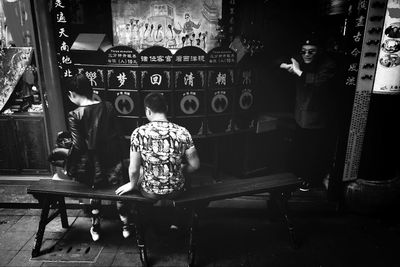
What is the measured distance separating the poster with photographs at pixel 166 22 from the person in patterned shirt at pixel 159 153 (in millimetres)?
3855

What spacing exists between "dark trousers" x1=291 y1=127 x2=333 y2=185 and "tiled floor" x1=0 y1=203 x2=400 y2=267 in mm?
847

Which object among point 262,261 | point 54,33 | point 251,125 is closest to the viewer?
point 262,261

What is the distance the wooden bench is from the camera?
4.29 metres

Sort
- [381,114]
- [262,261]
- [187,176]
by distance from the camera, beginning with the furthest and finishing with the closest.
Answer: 1. [381,114]
2. [187,176]
3. [262,261]

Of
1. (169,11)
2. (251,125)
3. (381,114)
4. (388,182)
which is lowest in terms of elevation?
(388,182)

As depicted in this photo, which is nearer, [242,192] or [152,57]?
[242,192]

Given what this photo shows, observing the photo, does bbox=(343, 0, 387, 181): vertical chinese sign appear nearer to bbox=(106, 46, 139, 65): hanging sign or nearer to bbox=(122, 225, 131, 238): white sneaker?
bbox=(106, 46, 139, 65): hanging sign

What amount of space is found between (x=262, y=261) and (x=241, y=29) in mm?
5222

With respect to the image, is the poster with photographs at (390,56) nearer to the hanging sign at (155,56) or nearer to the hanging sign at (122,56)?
the hanging sign at (155,56)

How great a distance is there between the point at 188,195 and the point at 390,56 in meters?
4.01

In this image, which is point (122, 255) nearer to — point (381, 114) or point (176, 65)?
point (176, 65)

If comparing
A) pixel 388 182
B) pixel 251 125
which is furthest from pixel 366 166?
pixel 251 125

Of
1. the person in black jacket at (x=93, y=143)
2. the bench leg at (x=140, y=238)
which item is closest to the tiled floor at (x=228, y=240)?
the bench leg at (x=140, y=238)

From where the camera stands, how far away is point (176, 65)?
5.63 metres
